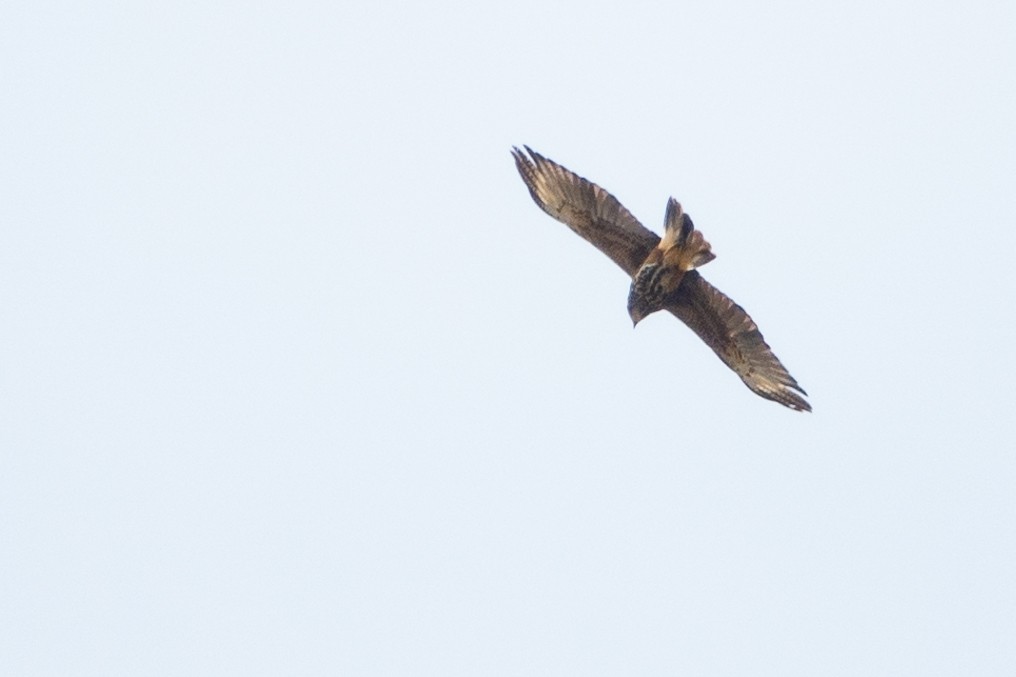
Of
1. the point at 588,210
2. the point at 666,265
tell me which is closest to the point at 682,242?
the point at 666,265

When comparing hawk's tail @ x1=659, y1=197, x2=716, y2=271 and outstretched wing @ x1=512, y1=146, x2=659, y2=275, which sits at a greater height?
outstretched wing @ x1=512, y1=146, x2=659, y2=275

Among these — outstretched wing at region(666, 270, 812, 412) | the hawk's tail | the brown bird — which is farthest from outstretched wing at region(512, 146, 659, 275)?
outstretched wing at region(666, 270, 812, 412)

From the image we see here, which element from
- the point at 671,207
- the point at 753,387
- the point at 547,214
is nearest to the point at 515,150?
the point at 547,214

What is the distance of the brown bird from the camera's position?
16.3m

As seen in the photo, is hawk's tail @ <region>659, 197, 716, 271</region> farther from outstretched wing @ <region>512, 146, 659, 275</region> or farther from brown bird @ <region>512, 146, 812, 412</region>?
outstretched wing @ <region>512, 146, 659, 275</region>

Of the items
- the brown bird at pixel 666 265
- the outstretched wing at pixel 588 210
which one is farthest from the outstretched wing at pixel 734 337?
the outstretched wing at pixel 588 210

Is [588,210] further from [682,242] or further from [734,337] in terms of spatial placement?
[734,337]

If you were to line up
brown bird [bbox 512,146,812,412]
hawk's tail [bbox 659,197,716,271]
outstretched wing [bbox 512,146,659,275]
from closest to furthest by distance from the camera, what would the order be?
hawk's tail [bbox 659,197,716,271] < brown bird [bbox 512,146,812,412] < outstretched wing [bbox 512,146,659,275]

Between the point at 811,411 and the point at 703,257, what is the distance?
2379mm

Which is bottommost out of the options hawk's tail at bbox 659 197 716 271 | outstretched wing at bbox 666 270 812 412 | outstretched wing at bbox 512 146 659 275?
outstretched wing at bbox 666 270 812 412

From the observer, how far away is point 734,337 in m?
17.0

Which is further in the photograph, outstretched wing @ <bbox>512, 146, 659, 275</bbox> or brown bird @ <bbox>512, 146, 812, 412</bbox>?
outstretched wing @ <bbox>512, 146, 659, 275</bbox>

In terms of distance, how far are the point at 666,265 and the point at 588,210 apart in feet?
3.79

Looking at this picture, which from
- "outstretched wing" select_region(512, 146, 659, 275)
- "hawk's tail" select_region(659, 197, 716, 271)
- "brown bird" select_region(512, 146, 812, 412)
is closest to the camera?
"hawk's tail" select_region(659, 197, 716, 271)
